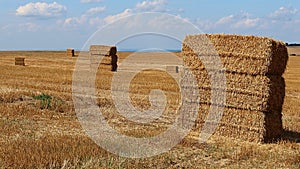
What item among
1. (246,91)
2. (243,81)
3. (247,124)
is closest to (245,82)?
(243,81)

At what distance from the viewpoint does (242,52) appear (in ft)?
32.0

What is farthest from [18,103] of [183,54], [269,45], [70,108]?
[269,45]

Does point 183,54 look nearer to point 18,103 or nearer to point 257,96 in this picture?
point 257,96

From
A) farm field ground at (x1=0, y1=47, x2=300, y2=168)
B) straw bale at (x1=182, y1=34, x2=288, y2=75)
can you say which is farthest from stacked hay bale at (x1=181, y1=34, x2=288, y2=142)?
farm field ground at (x1=0, y1=47, x2=300, y2=168)

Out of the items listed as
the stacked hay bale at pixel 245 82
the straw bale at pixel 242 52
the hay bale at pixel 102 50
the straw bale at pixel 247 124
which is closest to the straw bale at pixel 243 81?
the stacked hay bale at pixel 245 82

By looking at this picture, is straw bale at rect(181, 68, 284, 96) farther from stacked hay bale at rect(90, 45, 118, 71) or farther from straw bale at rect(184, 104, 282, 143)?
stacked hay bale at rect(90, 45, 118, 71)

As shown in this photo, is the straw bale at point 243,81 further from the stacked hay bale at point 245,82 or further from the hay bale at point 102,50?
the hay bale at point 102,50

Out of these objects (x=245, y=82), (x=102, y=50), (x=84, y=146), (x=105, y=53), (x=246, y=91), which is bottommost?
(x=84, y=146)

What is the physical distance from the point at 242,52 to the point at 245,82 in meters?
0.60

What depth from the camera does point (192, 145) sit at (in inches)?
331

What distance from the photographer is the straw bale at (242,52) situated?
9477 mm

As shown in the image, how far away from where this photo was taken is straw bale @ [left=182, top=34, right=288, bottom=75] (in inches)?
373

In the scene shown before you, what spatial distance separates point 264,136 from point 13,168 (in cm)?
527

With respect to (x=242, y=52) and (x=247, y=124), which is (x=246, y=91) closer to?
(x=247, y=124)
